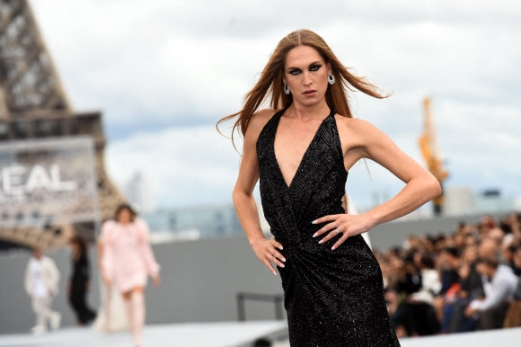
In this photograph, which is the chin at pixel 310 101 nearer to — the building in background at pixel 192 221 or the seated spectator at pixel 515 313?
the seated spectator at pixel 515 313

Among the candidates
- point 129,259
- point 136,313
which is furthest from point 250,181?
point 129,259

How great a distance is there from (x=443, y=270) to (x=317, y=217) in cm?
835

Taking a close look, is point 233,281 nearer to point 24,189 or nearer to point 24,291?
point 24,291

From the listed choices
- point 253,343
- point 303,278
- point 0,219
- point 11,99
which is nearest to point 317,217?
point 303,278

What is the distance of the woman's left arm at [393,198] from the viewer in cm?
298

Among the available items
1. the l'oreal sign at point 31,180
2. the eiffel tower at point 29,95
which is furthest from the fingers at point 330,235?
the eiffel tower at point 29,95

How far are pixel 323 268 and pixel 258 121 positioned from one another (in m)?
0.51

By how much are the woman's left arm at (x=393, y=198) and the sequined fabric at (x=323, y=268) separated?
6 cm

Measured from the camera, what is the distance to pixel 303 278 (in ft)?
9.97

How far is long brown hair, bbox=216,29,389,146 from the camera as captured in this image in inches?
124

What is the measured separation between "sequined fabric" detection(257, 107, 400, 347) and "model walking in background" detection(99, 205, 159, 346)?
267 inches

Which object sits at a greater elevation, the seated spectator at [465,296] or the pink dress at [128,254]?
the pink dress at [128,254]

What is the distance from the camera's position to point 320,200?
3023mm

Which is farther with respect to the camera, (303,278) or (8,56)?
(8,56)
